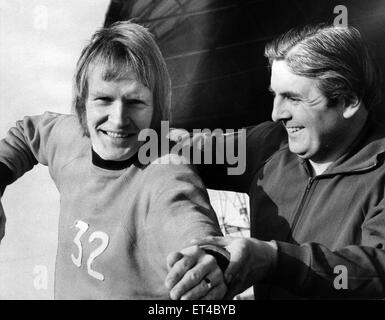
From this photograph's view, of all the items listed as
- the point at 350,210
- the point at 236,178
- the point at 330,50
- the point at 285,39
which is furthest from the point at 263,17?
the point at 350,210

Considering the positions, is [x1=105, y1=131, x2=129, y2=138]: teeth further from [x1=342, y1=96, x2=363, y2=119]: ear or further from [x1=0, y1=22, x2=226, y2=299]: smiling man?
[x1=342, y1=96, x2=363, y2=119]: ear

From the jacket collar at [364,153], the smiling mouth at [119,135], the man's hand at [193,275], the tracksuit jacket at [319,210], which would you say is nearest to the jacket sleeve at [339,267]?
the tracksuit jacket at [319,210]

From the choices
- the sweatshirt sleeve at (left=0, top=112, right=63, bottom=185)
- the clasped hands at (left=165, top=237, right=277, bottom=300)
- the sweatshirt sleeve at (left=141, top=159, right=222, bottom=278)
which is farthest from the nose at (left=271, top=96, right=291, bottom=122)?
the sweatshirt sleeve at (left=0, top=112, right=63, bottom=185)

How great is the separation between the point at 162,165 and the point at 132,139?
0.55ft

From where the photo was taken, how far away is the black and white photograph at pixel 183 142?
104 inches

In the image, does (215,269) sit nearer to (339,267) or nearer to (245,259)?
(245,259)

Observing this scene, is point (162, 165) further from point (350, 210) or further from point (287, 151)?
point (350, 210)

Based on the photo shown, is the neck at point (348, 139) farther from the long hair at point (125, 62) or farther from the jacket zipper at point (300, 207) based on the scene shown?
the long hair at point (125, 62)

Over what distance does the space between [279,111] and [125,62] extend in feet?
1.78

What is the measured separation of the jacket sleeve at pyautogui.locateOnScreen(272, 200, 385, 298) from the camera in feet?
7.54

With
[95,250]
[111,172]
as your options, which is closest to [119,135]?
[111,172]

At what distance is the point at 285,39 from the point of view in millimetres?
2881

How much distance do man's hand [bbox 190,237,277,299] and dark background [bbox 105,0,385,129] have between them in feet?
2.58

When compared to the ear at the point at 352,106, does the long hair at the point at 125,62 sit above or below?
above
